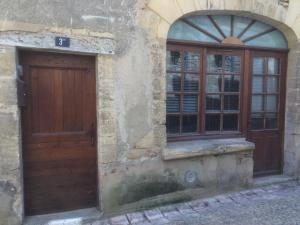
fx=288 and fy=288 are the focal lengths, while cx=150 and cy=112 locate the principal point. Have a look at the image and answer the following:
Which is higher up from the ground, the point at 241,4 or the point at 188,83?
the point at 241,4

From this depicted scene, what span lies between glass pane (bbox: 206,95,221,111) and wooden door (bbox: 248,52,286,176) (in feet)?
2.15

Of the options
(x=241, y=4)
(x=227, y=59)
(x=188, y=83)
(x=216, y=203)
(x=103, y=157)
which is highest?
(x=241, y=4)

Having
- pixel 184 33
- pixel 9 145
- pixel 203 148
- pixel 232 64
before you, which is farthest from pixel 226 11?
pixel 9 145

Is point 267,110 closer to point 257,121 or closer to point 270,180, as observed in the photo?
point 257,121

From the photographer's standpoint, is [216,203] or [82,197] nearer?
[82,197]

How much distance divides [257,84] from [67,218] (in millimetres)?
3655

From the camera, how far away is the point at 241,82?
4789mm

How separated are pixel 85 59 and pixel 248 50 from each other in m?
2.70

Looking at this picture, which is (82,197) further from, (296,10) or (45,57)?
(296,10)

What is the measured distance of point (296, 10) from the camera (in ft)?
15.6

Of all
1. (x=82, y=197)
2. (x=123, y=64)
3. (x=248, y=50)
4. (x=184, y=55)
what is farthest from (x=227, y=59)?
(x=82, y=197)

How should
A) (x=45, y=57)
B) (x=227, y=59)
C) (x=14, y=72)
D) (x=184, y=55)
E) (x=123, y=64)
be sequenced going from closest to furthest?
(x=14, y=72), (x=45, y=57), (x=123, y=64), (x=184, y=55), (x=227, y=59)

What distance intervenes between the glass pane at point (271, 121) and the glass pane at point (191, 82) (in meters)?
1.58

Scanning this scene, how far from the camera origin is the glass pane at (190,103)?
4.43 meters
